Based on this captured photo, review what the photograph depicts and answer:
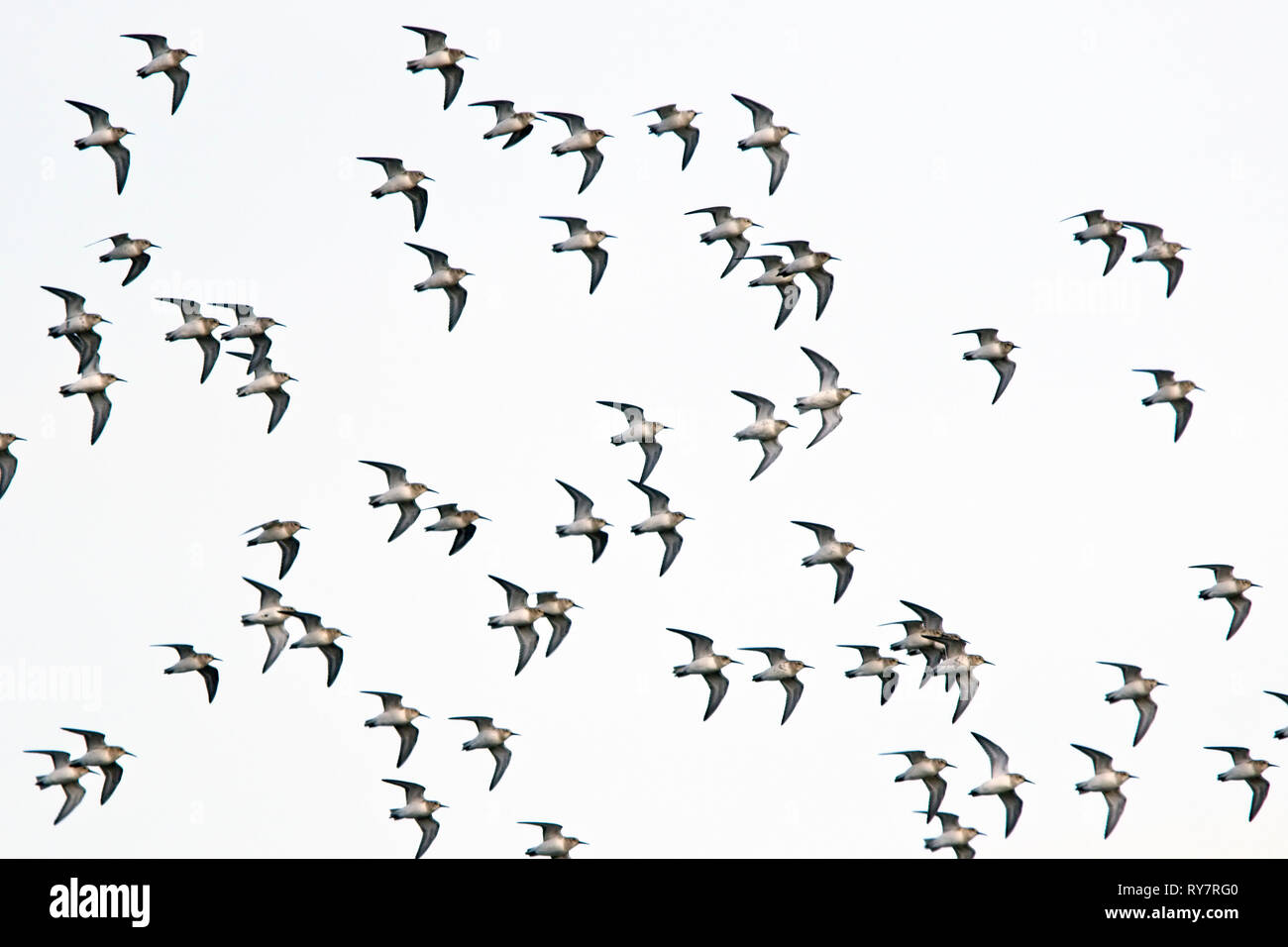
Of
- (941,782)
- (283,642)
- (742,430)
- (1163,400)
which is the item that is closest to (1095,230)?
(1163,400)

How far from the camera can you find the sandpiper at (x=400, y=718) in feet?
178

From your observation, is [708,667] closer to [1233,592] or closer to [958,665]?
[958,665]

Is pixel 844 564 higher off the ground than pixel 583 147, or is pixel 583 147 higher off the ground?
pixel 583 147

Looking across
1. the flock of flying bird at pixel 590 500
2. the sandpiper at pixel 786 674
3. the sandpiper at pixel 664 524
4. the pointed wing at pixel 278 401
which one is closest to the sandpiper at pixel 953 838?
the flock of flying bird at pixel 590 500

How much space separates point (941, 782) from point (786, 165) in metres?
14.4

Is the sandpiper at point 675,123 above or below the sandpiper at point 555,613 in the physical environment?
above

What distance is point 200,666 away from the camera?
52.6 meters

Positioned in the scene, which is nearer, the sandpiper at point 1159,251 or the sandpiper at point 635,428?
the sandpiper at point 635,428

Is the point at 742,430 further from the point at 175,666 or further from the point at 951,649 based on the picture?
the point at 175,666

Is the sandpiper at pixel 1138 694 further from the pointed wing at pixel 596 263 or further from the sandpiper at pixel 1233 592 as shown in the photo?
the pointed wing at pixel 596 263

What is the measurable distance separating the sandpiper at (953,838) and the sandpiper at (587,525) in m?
9.52

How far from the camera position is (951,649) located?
5316 centimetres

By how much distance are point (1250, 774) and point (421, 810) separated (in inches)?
737

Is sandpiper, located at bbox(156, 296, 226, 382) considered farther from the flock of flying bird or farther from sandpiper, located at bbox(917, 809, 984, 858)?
sandpiper, located at bbox(917, 809, 984, 858)
